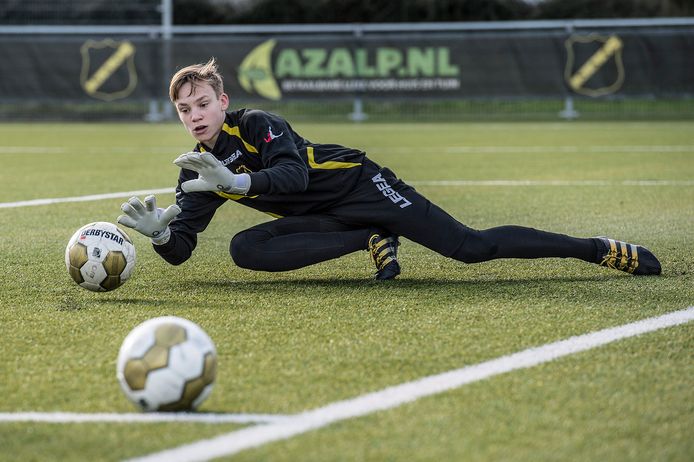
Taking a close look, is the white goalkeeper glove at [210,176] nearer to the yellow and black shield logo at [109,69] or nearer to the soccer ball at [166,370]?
the soccer ball at [166,370]

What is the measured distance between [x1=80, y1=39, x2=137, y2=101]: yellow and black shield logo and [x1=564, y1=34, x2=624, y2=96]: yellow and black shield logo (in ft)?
27.3

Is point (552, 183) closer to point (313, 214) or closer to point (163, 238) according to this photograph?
point (313, 214)

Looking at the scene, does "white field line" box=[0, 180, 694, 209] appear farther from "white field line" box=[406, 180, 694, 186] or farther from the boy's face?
the boy's face

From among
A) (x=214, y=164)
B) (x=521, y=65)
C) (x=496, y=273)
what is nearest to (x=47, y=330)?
(x=214, y=164)

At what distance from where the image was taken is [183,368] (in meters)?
2.92

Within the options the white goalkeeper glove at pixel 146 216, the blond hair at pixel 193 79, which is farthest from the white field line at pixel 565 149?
the white goalkeeper glove at pixel 146 216

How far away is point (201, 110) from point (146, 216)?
566 mm

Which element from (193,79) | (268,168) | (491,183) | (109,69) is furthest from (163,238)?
(109,69)

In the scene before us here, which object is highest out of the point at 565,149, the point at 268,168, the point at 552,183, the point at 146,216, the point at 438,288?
the point at 268,168

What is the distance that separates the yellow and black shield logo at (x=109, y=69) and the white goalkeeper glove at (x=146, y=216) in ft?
53.4

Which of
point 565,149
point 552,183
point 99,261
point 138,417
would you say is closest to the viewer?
point 138,417

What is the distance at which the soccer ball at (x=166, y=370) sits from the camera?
115 inches

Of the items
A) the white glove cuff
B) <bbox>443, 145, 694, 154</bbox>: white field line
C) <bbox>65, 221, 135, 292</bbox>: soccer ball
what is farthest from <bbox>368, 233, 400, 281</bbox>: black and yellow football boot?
<bbox>443, 145, 694, 154</bbox>: white field line

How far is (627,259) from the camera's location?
16.6 feet
